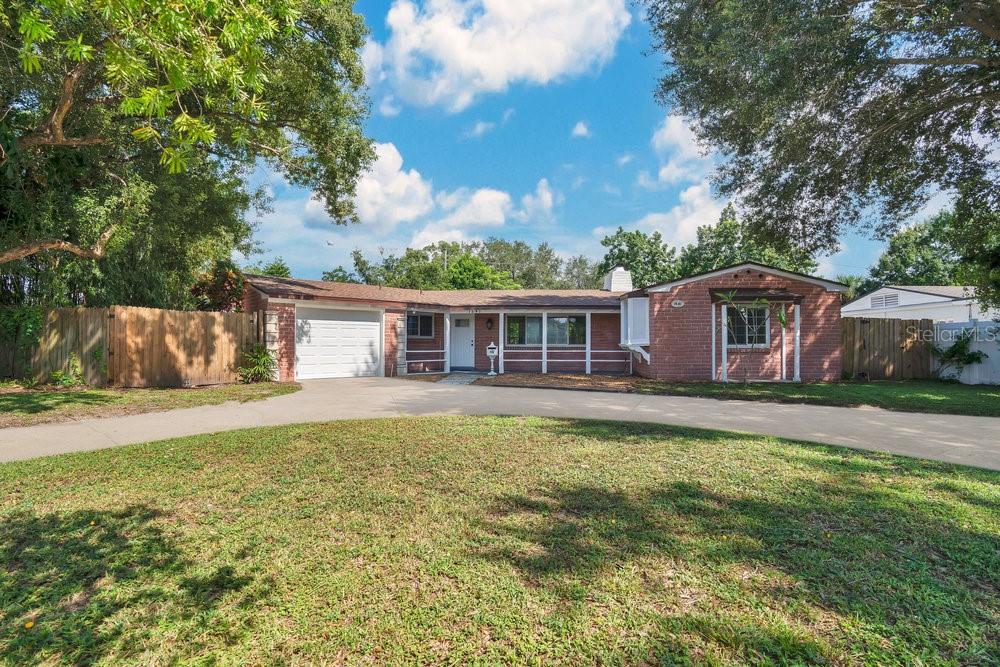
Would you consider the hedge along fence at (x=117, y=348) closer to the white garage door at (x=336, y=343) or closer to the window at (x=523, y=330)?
the white garage door at (x=336, y=343)

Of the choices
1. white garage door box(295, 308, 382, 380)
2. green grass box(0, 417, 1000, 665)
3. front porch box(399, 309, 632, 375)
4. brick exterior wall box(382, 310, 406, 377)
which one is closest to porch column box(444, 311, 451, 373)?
front porch box(399, 309, 632, 375)

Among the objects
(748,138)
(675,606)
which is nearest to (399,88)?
(748,138)

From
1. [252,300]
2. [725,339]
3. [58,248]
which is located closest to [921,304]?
[725,339]

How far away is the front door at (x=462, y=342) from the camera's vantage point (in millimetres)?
18078

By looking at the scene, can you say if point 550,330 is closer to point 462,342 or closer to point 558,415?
point 462,342

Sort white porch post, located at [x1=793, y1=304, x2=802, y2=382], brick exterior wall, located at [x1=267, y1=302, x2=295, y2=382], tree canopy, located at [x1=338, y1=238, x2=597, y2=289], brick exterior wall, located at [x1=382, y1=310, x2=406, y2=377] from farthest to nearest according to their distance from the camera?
tree canopy, located at [x1=338, y1=238, x2=597, y2=289] < brick exterior wall, located at [x1=382, y1=310, x2=406, y2=377] < white porch post, located at [x1=793, y1=304, x2=802, y2=382] < brick exterior wall, located at [x1=267, y1=302, x2=295, y2=382]

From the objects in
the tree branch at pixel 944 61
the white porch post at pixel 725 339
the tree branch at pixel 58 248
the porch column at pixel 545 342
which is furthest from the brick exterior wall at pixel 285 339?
the tree branch at pixel 944 61

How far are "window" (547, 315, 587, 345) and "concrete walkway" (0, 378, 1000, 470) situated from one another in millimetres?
6365

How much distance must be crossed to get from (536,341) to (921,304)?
18383mm

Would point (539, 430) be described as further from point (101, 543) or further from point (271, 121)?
point (271, 121)

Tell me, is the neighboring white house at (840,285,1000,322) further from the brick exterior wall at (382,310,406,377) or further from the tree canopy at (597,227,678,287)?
the brick exterior wall at (382,310,406,377)

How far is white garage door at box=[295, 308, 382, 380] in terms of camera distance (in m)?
13.8

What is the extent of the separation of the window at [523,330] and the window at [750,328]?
22.0 ft

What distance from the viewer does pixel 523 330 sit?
17.7 m
